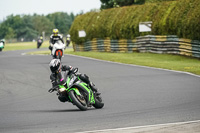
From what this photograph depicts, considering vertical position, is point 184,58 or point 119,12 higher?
point 119,12

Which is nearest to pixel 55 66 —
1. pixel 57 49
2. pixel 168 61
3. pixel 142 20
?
pixel 57 49

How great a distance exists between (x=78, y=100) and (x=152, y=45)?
22.4 m

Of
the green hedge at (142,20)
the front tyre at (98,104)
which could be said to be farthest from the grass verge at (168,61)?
the front tyre at (98,104)

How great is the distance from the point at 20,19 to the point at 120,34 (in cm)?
14163

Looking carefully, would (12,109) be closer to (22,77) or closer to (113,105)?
(113,105)

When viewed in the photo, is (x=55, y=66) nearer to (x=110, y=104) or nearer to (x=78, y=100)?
(x=78, y=100)

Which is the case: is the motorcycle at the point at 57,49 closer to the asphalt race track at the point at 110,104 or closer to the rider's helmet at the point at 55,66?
the asphalt race track at the point at 110,104

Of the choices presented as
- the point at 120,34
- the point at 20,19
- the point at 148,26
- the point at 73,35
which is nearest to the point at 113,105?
the point at 148,26

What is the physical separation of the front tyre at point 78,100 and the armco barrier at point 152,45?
53.3ft

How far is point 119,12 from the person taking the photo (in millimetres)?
37375

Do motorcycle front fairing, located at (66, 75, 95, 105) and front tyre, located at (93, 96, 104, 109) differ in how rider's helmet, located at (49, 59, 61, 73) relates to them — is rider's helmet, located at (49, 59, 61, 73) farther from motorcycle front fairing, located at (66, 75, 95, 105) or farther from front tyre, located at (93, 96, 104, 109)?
front tyre, located at (93, 96, 104, 109)

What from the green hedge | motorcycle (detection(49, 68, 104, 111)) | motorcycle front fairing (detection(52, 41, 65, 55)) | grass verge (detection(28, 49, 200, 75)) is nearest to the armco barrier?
the green hedge

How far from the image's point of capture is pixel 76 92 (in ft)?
31.1

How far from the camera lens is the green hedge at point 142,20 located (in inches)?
1032
